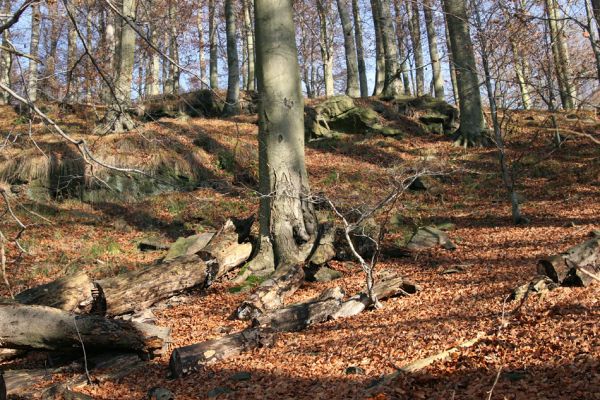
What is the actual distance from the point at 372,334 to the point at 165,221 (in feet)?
25.2

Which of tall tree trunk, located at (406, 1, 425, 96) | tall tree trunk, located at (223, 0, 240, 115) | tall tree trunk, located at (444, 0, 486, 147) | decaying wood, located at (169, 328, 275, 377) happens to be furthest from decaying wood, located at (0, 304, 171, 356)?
tall tree trunk, located at (406, 1, 425, 96)

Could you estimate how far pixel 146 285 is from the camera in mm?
7309

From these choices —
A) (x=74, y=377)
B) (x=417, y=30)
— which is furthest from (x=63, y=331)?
(x=417, y=30)

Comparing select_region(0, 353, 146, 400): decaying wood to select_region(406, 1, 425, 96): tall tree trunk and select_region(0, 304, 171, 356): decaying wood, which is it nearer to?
select_region(0, 304, 171, 356): decaying wood

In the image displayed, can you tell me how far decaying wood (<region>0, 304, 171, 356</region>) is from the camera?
5.05 meters

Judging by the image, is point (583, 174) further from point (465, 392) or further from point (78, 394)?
point (78, 394)

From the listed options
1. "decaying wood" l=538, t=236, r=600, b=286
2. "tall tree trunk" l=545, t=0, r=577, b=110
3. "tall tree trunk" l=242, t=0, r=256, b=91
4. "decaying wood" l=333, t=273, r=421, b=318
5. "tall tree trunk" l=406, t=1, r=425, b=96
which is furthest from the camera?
"tall tree trunk" l=242, t=0, r=256, b=91

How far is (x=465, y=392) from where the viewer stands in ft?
11.6

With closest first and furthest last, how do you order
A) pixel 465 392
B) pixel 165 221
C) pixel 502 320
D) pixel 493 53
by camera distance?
pixel 465 392
pixel 502 320
pixel 493 53
pixel 165 221

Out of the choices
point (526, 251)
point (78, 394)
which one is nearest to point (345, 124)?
point (526, 251)

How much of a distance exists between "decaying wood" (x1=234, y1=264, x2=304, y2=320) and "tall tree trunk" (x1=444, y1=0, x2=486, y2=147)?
8869 mm

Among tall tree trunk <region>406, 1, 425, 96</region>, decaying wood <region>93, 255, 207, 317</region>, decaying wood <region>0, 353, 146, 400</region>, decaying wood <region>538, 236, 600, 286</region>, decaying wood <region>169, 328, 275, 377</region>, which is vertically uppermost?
tall tree trunk <region>406, 1, 425, 96</region>

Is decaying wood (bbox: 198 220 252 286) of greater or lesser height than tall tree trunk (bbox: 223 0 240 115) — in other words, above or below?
below

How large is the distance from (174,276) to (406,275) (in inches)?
143
